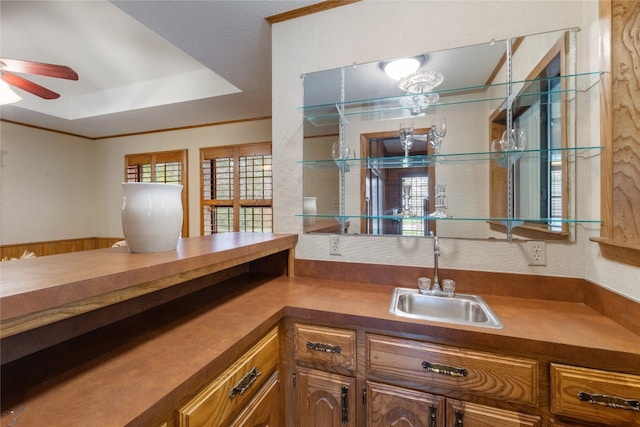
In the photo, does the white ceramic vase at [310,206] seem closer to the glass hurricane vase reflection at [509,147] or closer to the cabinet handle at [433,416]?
the glass hurricane vase reflection at [509,147]

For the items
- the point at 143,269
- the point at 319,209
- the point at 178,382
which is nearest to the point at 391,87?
the point at 319,209

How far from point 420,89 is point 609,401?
149 centimetres

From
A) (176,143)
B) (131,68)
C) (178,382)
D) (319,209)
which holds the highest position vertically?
(131,68)

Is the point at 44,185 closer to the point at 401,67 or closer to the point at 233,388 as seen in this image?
the point at 233,388

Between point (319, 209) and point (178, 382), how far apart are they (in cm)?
118

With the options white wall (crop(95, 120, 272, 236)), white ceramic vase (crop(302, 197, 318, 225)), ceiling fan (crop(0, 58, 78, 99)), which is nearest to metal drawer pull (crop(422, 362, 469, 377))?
white ceramic vase (crop(302, 197, 318, 225))

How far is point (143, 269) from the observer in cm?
78

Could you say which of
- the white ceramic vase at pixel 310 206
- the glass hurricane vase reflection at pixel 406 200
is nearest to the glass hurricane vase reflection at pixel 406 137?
the glass hurricane vase reflection at pixel 406 200

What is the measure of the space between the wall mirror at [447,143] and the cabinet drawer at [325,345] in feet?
2.15

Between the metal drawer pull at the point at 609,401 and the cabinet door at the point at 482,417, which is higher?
the metal drawer pull at the point at 609,401

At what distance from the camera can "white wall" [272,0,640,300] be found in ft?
4.04

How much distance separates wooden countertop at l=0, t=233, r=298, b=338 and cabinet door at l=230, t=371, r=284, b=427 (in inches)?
19.6

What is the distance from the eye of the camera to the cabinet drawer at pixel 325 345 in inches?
43.2

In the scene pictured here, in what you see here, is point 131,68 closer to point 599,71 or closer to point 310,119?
point 310,119
